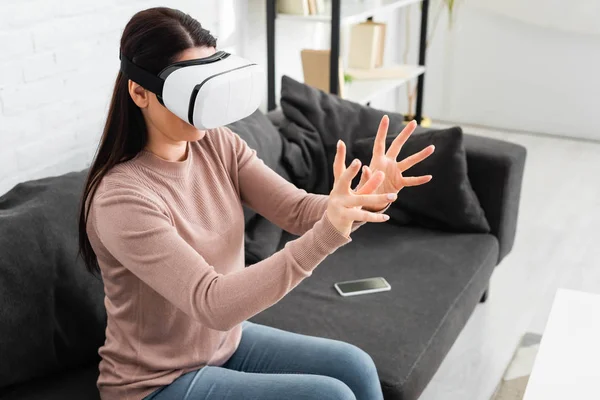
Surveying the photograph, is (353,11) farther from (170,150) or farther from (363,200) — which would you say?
(363,200)

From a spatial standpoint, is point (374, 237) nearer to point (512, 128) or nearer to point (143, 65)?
point (143, 65)

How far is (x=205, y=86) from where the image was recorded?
51.4 inches

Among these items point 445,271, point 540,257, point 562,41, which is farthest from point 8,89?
point 562,41

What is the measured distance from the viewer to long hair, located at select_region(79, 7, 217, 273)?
1360 millimetres

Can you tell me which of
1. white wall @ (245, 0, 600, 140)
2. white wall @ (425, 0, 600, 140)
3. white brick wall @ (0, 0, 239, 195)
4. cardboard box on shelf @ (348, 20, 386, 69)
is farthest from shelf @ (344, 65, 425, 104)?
white brick wall @ (0, 0, 239, 195)

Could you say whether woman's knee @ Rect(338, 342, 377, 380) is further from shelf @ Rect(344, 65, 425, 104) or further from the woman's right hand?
shelf @ Rect(344, 65, 425, 104)

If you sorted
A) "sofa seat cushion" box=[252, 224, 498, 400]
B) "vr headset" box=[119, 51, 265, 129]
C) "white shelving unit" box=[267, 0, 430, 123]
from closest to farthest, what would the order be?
"vr headset" box=[119, 51, 265, 129] < "sofa seat cushion" box=[252, 224, 498, 400] < "white shelving unit" box=[267, 0, 430, 123]

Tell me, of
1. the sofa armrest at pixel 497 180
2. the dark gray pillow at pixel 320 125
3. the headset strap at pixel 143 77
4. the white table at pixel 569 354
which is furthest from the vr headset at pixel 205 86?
the sofa armrest at pixel 497 180

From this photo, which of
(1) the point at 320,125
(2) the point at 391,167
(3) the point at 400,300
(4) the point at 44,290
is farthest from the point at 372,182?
(1) the point at 320,125

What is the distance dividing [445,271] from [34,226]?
121 cm

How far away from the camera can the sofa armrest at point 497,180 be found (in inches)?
102

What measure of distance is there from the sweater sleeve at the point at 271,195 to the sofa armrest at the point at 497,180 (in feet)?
3.77

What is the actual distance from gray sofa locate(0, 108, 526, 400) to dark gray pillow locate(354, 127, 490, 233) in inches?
1.8

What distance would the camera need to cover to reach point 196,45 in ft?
4.57
